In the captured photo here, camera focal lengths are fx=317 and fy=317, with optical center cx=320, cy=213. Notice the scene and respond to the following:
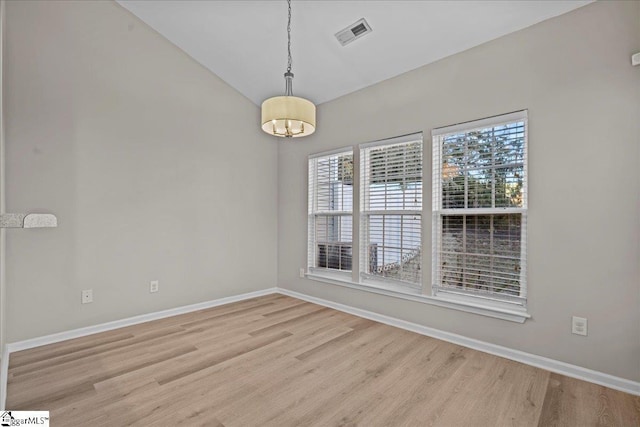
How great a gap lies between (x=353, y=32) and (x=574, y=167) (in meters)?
2.26

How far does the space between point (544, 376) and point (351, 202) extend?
2.51m

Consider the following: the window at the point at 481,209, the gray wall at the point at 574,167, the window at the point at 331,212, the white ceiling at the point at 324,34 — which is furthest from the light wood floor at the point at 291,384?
the white ceiling at the point at 324,34

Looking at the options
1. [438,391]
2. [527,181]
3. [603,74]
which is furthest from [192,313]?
[603,74]

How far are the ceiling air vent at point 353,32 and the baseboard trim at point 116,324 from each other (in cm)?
345

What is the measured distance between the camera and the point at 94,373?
242 cm

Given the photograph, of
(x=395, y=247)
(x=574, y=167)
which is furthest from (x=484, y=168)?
(x=395, y=247)

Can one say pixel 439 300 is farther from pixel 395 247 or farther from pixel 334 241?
pixel 334 241

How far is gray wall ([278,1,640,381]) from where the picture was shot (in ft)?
7.32

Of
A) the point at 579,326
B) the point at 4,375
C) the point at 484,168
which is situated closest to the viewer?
the point at 4,375

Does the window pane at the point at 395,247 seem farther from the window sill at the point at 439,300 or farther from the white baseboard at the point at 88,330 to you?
the white baseboard at the point at 88,330

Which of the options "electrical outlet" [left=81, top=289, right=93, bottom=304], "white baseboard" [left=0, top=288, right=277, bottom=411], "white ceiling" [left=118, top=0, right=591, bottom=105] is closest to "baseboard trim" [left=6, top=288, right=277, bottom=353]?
"white baseboard" [left=0, top=288, right=277, bottom=411]

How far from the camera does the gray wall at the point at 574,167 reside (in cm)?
223

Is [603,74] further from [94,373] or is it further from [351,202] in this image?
[94,373]

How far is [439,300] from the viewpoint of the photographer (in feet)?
10.3
